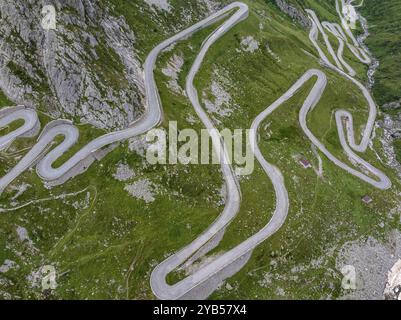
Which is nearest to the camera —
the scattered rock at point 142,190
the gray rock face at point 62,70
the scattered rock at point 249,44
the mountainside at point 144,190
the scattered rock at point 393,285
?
the mountainside at point 144,190

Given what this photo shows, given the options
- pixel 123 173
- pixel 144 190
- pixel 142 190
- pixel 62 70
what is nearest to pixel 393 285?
pixel 144 190

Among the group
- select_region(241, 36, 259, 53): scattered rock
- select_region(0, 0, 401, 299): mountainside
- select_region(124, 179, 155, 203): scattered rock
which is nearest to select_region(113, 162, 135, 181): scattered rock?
select_region(0, 0, 401, 299): mountainside

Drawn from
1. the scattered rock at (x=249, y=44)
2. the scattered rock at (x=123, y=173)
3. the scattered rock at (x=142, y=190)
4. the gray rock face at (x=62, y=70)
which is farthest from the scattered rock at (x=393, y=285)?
the scattered rock at (x=249, y=44)

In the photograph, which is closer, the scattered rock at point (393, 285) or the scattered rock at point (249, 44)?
the scattered rock at point (393, 285)

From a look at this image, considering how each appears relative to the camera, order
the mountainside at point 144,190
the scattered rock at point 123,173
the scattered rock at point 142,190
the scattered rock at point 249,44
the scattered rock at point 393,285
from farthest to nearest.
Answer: the scattered rock at point 249,44
the scattered rock at point 393,285
the scattered rock at point 123,173
the scattered rock at point 142,190
the mountainside at point 144,190

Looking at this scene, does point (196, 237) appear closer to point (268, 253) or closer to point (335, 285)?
point (268, 253)

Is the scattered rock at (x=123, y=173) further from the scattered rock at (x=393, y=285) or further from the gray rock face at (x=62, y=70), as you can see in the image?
the scattered rock at (x=393, y=285)
